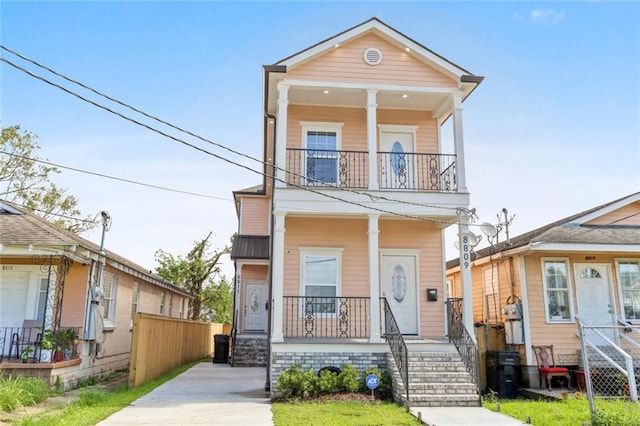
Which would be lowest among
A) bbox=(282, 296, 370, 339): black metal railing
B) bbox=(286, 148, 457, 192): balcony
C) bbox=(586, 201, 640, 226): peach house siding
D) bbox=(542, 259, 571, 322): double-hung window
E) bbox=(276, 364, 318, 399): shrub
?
bbox=(276, 364, 318, 399): shrub

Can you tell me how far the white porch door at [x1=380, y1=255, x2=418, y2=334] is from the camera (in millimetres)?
11758

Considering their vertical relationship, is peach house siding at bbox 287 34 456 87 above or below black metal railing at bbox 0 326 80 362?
above

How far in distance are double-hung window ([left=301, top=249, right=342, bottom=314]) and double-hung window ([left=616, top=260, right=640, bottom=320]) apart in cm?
744

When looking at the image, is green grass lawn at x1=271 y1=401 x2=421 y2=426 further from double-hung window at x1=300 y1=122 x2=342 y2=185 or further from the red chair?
double-hung window at x1=300 y1=122 x2=342 y2=185

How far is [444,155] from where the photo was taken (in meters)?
11.3

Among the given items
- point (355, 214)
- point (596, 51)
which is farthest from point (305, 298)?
point (596, 51)

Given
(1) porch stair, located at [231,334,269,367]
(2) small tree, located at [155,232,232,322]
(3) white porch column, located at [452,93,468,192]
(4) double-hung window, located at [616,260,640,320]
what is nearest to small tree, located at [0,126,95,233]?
(2) small tree, located at [155,232,232,322]

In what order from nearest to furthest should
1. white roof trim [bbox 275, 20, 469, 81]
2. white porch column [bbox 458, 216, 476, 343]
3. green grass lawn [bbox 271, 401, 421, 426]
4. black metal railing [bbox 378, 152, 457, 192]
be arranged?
green grass lawn [bbox 271, 401, 421, 426] → white porch column [bbox 458, 216, 476, 343] → white roof trim [bbox 275, 20, 469, 81] → black metal railing [bbox 378, 152, 457, 192]

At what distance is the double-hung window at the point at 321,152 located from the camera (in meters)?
11.9

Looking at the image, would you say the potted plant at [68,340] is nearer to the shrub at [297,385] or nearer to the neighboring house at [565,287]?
the shrub at [297,385]

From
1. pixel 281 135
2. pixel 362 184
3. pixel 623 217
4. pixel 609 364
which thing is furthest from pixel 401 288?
pixel 623 217

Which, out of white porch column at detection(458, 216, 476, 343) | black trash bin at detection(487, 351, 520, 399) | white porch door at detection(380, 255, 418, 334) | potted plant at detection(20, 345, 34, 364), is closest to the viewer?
potted plant at detection(20, 345, 34, 364)

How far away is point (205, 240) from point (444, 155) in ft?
71.4

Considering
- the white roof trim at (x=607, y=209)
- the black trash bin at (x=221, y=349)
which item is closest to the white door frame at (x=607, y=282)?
the white roof trim at (x=607, y=209)
